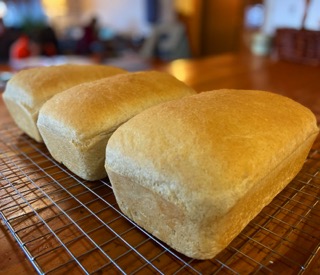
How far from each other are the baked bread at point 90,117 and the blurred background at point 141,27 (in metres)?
2.00

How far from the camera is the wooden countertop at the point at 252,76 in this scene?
1.48 m

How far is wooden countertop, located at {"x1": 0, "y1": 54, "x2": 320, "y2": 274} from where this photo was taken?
148cm

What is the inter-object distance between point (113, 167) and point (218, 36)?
528 cm

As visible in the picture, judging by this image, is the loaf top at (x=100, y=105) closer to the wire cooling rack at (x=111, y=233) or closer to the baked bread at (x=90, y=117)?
the baked bread at (x=90, y=117)

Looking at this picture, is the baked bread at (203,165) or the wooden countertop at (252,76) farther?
the wooden countertop at (252,76)

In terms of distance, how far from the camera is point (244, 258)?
0.53 m

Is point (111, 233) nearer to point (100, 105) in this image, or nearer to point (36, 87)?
point (100, 105)

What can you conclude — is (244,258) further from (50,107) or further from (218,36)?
(218,36)

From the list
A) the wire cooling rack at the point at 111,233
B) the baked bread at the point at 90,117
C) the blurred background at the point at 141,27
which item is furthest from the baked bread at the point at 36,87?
the blurred background at the point at 141,27

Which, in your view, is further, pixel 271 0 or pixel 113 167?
pixel 271 0

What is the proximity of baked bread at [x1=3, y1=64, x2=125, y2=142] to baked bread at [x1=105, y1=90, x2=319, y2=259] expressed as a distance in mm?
434

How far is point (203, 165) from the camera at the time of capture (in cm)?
50

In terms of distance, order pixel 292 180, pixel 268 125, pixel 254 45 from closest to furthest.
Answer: pixel 268 125
pixel 292 180
pixel 254 45

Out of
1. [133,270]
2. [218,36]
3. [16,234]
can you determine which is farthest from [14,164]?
[218,36]
